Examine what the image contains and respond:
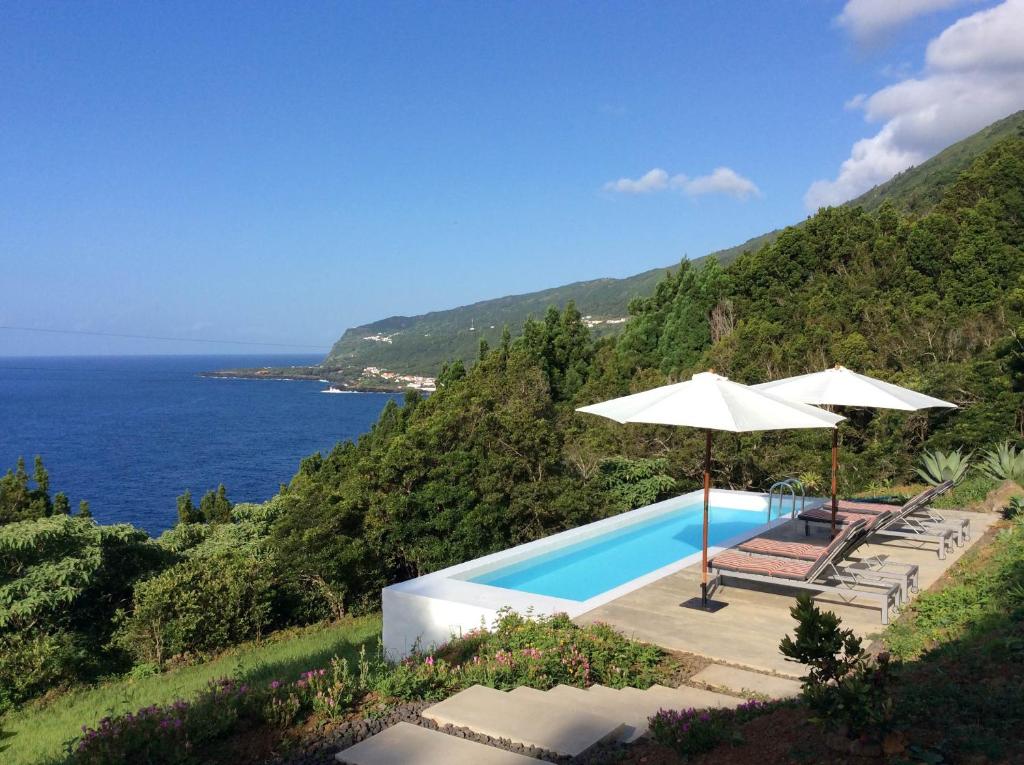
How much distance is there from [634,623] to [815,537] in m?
4.25

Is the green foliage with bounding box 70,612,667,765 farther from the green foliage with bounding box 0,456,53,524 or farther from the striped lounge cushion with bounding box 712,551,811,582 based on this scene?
the green foliage with bounding box 0,456,53,524

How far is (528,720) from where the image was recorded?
3.89 meters

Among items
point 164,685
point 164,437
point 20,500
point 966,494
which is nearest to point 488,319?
point 164,437

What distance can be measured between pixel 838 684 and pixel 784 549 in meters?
4.77

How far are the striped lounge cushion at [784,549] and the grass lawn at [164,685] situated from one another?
13.6ft

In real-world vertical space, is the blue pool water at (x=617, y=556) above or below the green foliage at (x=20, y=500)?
above

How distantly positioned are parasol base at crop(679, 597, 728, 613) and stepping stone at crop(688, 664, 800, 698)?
140 cm

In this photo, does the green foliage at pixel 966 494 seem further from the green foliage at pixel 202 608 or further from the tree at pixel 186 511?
the tree at pixel 186 511

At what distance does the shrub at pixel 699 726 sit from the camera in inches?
132

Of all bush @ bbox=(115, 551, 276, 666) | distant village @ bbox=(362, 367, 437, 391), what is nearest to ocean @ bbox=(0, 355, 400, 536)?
distant village @ bbox=(362, 367, 437, 391)

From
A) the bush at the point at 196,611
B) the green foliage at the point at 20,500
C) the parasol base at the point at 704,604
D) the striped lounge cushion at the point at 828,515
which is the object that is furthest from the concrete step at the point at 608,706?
the green foliage at the point at 20,500

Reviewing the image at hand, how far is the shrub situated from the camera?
3.35m

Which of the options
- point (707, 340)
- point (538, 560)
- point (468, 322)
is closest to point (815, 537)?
point (538, 560)

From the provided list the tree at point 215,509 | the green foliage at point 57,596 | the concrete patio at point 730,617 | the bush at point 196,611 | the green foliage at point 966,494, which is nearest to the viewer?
the concrete patio at point 730,617
